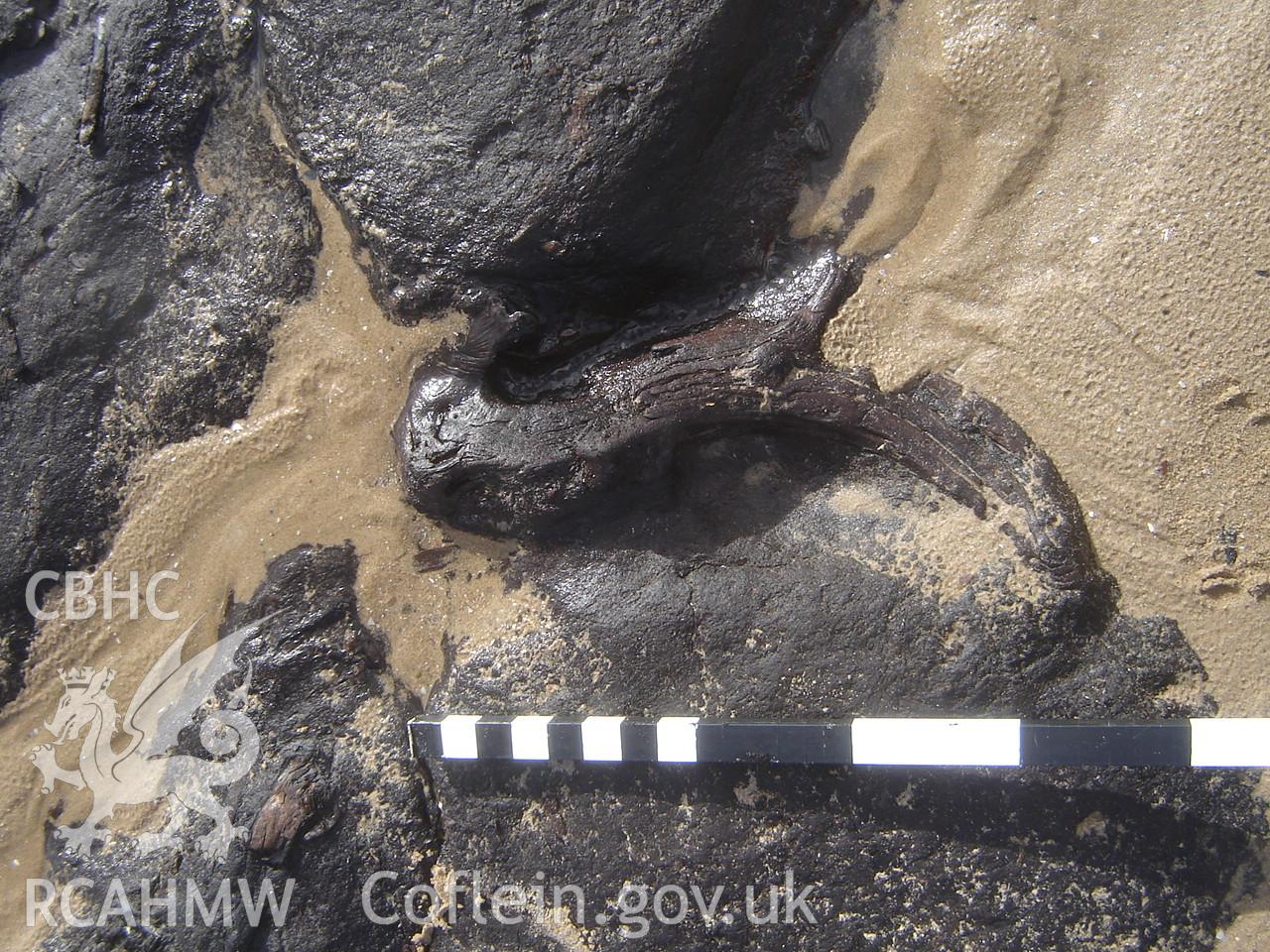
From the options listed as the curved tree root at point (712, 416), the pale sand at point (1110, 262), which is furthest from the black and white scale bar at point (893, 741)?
the curved tree root at point (712, 416)

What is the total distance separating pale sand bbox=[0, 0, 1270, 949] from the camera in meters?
2.10

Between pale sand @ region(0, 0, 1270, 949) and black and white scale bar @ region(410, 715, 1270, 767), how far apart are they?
0.50ft

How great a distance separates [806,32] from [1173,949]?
2.41m

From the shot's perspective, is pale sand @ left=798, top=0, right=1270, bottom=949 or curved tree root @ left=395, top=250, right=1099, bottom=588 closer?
pale sand @ left=798, top=0, right=1270, bottom=949

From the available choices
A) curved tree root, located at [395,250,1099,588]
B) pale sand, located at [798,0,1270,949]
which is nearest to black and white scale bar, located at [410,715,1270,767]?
pale sand, located at [798,0,1270,949]

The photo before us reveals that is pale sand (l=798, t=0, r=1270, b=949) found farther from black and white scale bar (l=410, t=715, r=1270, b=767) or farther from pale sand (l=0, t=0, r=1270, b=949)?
black and white scale bar (l=410, t=715, r=1270, b=767)

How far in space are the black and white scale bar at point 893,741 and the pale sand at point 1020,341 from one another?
0.15m

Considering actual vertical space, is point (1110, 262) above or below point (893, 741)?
above

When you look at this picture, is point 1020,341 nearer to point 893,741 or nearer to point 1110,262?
point 1110,262

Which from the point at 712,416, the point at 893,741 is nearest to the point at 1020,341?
the point at 712,416

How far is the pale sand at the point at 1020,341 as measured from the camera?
2104 millimetres

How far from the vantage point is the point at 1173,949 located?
219 cm

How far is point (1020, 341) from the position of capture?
2.22 metres

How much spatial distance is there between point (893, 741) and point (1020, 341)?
101 centimetres
